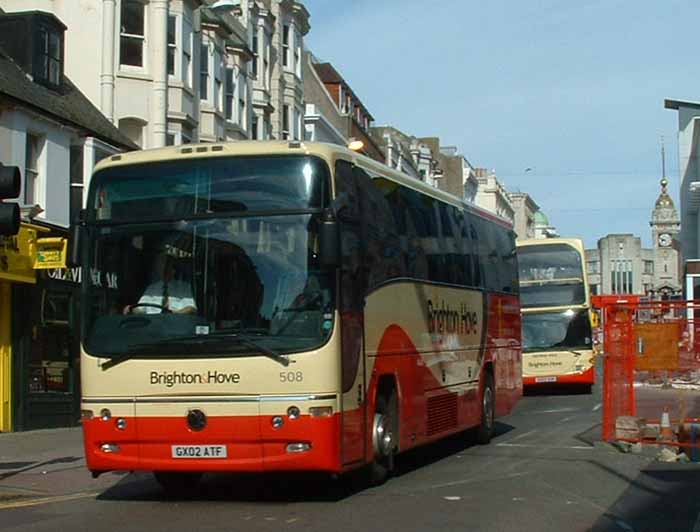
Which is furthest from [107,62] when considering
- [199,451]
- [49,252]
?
[199,451]

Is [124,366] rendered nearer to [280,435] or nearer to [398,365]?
[280,435]

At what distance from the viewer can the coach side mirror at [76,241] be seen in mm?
11445

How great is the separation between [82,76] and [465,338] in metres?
15.9

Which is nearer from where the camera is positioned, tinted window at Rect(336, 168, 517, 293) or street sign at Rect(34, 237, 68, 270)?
tinted window at Rect(336, 168, 517, 293)

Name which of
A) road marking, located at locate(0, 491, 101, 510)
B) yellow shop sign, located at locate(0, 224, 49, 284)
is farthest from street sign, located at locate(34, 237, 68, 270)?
road marking, located at locate(0, 491, 101, 510)

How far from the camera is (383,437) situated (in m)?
12.4

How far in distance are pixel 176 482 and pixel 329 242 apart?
376 centimetres

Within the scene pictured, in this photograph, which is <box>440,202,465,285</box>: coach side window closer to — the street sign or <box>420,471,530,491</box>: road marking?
<box>420,471,530,491</box>: road marking

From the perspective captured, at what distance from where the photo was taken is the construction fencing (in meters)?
15.8

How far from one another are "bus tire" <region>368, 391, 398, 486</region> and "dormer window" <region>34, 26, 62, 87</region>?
14958mm

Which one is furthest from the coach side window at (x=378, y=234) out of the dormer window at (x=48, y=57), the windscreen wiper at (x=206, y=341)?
the dormer window at (x=48, y=57)

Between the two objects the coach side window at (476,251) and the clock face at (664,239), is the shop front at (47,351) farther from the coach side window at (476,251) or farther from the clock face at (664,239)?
the clock face at (664,239)

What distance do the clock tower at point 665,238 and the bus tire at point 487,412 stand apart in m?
93.5

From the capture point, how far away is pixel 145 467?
11.0 m
